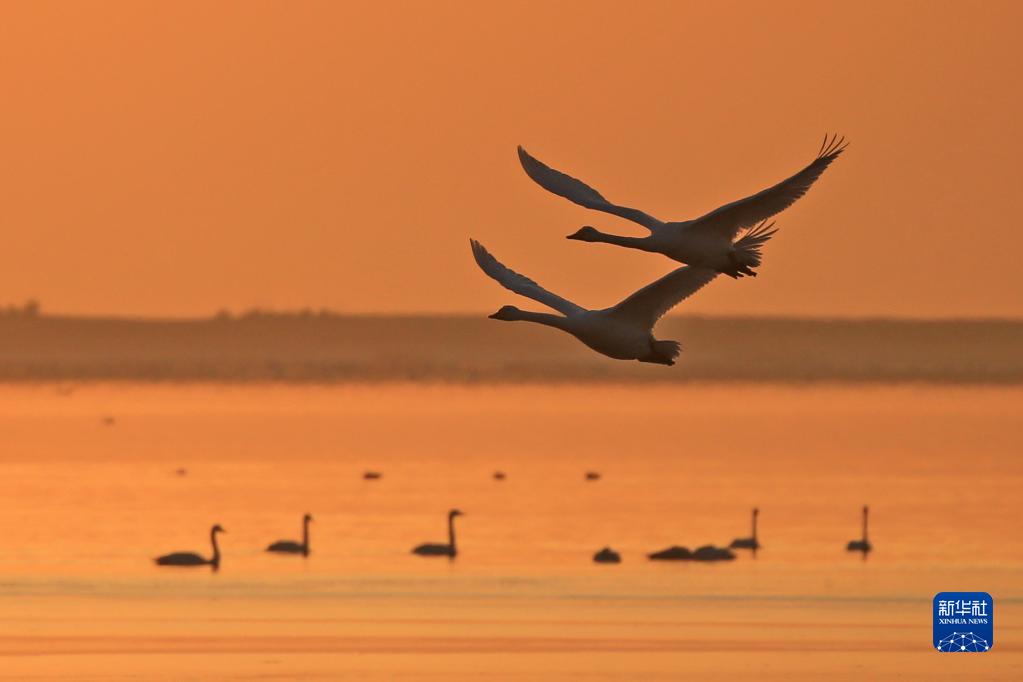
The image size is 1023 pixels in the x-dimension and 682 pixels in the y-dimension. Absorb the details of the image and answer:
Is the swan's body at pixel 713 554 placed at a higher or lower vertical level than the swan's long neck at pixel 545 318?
higher

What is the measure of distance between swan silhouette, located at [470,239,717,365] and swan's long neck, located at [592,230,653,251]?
0.59 metres

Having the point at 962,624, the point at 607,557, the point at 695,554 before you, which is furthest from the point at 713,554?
the point at 962,624

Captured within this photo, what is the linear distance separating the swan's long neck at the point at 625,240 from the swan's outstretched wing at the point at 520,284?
809mm

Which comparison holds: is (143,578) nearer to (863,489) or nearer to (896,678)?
(896,678)

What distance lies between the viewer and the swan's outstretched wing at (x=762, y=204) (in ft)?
92.9

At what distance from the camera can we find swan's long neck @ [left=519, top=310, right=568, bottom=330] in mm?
30250

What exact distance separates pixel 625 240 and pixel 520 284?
1309mm

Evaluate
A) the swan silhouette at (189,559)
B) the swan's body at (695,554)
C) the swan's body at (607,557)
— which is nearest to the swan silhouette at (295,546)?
the swan silhouette at (189,559)

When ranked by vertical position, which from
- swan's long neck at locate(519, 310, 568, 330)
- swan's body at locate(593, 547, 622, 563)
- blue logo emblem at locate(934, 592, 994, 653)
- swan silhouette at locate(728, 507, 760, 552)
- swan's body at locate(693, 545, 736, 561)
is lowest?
blue logo emblem at locate(934, 592, 994, 653)

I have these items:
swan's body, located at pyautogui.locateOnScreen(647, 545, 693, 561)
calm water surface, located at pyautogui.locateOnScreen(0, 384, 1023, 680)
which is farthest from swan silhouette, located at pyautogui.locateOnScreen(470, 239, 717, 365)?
swan's body, located at pyautogui.locateOnScreen(647, 545, 693, 561)

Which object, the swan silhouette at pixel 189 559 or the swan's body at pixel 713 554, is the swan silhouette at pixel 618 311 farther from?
the swan silhouette at pixel 189 559

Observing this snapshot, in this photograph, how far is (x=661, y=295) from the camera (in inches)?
1201

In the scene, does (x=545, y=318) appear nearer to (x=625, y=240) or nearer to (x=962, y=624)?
(x=625, y=240)

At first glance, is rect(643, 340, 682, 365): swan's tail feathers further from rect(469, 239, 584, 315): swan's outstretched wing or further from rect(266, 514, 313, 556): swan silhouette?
rect(266, 514, 313, 556): swan silhouette
